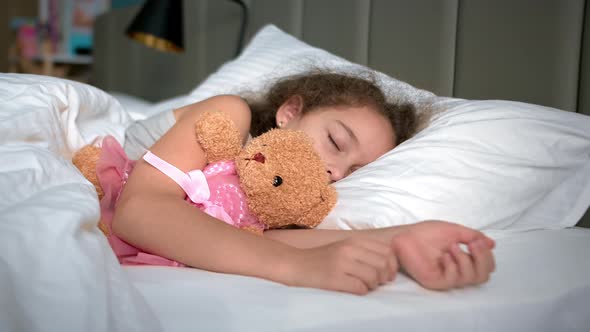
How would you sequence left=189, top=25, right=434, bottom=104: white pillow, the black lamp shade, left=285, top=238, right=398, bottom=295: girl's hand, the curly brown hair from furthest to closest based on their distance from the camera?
the black lamp shade < left=189, top=25, right=434, bottom=104: white pillow < the curly brown hair < left=285, top=238, right=398, bottom=295: girl's hand

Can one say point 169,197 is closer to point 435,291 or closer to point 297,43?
point 435,291

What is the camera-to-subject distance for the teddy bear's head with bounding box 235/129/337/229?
0.74 metres

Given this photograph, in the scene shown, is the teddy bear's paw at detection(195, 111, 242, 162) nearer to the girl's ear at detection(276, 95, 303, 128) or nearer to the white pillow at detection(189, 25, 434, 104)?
the girl's ear at detection(276, 95, 303, 128)

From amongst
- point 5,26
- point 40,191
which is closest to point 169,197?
point 40,191

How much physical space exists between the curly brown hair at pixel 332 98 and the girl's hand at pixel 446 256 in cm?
43

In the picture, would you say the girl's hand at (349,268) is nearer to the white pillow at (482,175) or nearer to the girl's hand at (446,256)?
the girl's hand at (446,256)

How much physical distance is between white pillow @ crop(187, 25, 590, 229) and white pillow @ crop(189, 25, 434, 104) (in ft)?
0.52

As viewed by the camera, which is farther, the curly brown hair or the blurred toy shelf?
the blurred toy shelf

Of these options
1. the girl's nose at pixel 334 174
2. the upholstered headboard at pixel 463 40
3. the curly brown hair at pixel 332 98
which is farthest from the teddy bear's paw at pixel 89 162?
the upholstered headboard at pixel 463 40

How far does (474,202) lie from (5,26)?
4546 millimetres

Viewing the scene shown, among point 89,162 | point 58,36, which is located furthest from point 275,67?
point 58,36

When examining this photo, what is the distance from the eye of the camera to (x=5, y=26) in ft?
14.1

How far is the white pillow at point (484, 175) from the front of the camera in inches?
34.3

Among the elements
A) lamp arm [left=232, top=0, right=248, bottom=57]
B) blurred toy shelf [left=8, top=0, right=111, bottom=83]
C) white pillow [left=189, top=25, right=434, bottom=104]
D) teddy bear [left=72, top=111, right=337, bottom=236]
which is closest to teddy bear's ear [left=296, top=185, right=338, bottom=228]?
teddy bear [left=72, top=111, right=337, bottom=236]
